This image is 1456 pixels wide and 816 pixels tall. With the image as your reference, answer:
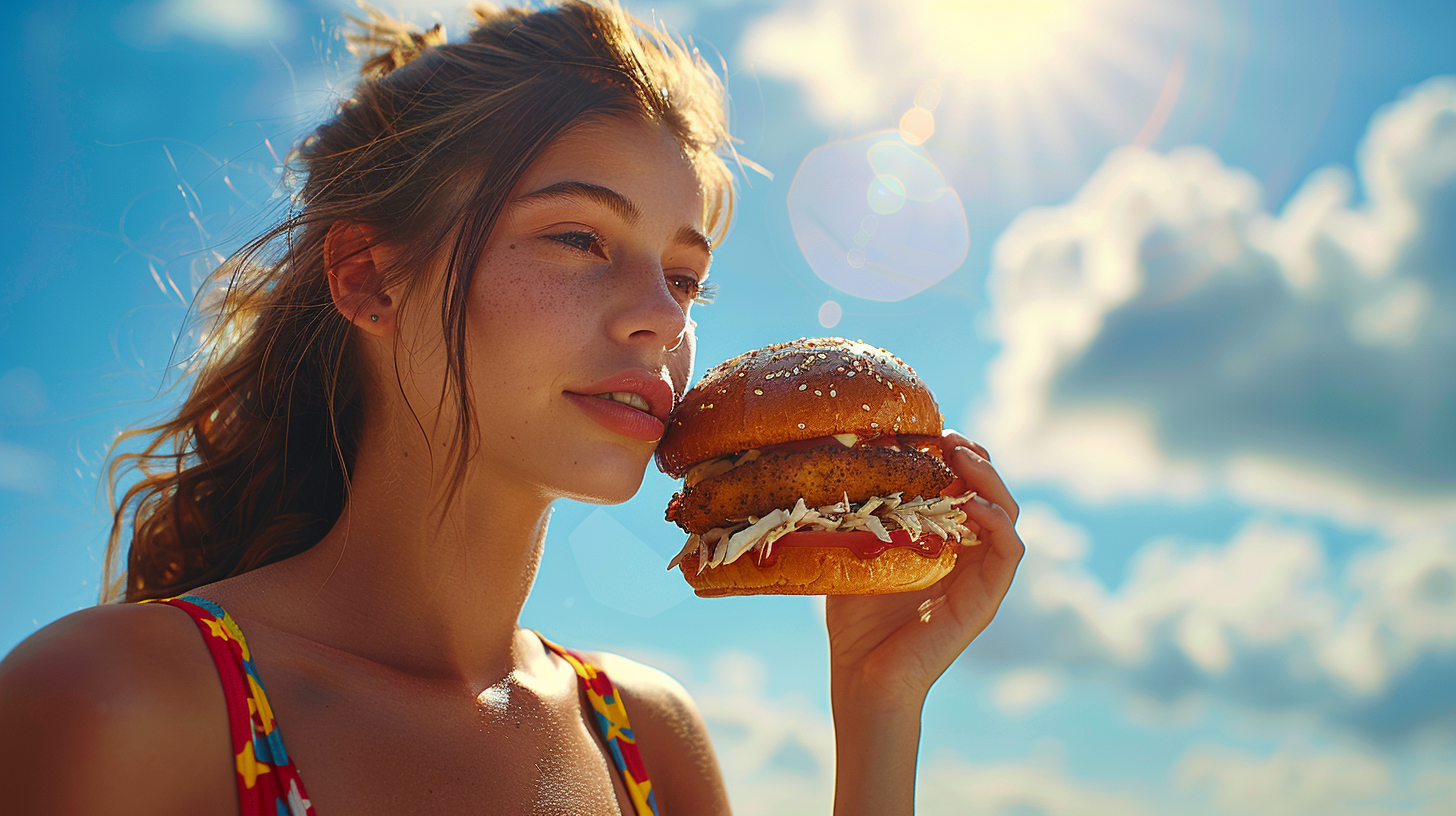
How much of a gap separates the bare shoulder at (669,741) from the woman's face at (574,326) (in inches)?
55.1

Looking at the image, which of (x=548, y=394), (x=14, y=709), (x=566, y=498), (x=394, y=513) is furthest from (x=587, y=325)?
(x=14, y=709)

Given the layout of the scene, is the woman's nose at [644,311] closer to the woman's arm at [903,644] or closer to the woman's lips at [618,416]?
the woman's lips at [618,416]

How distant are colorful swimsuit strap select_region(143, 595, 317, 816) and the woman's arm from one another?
2289mm

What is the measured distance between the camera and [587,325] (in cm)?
301

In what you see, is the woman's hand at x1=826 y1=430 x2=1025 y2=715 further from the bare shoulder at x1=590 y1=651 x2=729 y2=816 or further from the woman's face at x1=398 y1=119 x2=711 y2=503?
the woman's face at x1=398 y1=119 x2=711 y2=503

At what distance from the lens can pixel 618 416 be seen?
308cm

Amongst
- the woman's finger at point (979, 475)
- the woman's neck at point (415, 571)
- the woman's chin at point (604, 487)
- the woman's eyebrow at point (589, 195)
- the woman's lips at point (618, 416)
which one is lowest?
the woman's neck at point (415, 571)

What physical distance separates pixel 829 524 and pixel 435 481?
1.64 meters

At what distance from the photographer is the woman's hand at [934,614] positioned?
3.88m

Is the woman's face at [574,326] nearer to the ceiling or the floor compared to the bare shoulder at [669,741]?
nearer to the ceiling

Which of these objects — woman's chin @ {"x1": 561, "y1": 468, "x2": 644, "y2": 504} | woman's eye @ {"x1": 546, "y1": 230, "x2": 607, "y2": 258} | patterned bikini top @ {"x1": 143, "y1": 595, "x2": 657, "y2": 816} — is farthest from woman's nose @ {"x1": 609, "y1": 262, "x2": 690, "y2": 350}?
patterned bikini top @ {"x1": 143, "y1": 595, "x2": 657, "y2": 816}

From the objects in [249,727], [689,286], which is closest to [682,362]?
[689,286]

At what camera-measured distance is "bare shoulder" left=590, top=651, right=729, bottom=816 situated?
12.7 feet

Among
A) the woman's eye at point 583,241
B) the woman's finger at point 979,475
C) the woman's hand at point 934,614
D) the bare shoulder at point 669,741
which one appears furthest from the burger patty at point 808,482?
the woman's eye at point 583,241
